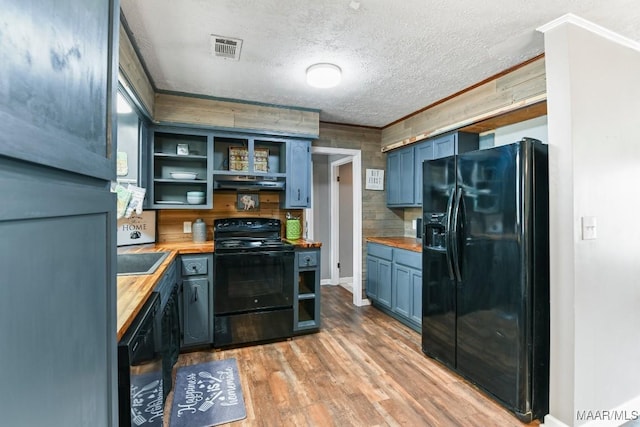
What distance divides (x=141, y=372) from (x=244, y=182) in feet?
6.94

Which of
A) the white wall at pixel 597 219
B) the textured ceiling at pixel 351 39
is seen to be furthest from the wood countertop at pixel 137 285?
the white wall at pixel 597 219

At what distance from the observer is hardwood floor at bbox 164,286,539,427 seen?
6.08ft

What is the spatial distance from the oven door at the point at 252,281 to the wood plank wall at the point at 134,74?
55.7 inches

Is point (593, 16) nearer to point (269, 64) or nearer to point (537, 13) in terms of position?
point (537, 13)

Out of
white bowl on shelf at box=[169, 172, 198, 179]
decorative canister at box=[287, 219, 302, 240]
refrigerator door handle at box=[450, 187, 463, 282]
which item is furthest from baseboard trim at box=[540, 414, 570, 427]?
white bowl on shelf at box=[169, 172, 198, 179]

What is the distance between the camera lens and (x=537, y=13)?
1674 millimetres

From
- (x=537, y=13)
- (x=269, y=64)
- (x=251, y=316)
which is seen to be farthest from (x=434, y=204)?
(x=251, y=316)

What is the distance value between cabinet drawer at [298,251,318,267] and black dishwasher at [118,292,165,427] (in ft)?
5.37

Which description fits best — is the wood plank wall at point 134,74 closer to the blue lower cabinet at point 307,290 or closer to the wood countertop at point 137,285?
the wood countertop at point 137,285

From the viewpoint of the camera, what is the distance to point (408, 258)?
3156 millimetres

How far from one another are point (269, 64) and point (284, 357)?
7.99ft

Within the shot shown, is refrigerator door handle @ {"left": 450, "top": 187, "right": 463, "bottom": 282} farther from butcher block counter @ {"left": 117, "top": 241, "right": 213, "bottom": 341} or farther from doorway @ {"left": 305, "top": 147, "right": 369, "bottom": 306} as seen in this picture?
doorway @ {"left": 305, "top": 147, "right": 369, "bottom": 306}

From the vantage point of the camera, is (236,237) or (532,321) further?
(236,237)

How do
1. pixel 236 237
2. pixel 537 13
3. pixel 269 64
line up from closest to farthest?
pixel 537 13, pixel 269 64, pixel 236 237
